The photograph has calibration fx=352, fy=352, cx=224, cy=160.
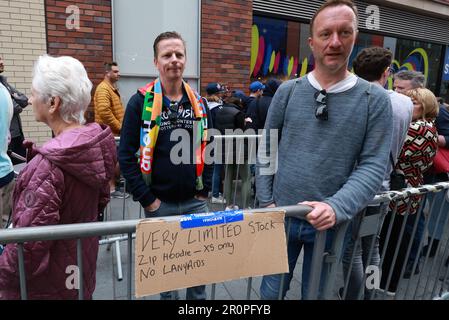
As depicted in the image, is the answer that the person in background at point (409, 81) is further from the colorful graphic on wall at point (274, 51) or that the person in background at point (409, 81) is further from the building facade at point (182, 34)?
the colorful graphic on wall at point (274, 51)

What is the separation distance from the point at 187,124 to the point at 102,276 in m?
1.78

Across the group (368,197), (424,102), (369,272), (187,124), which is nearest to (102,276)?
(187,124)

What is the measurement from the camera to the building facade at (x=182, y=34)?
16.6 feet

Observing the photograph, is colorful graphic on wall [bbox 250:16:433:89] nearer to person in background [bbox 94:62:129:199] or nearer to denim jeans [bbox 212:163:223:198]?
denim jeans [bbox 212:163:223:198]

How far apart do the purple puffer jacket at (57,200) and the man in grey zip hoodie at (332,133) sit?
94cm

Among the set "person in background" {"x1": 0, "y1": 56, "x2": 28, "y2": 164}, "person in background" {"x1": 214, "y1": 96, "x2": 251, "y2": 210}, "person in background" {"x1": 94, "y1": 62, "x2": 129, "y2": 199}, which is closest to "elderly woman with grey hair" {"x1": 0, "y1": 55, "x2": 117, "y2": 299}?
"person in background" {"x1": 214, "y1": 96, "x2": 251, "y2": 210}

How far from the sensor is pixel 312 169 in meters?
1.76

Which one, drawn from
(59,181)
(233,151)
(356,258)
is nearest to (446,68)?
(233,151)

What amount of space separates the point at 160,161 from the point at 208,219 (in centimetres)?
94

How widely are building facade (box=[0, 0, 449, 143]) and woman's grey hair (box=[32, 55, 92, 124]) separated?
13.3ft

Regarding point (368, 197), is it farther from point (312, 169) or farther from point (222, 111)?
point (222, 111)

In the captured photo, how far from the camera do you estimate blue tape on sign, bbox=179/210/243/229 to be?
1.39m

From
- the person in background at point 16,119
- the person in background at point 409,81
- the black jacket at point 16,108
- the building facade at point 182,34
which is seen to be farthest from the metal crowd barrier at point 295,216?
the building facade at point 182,34

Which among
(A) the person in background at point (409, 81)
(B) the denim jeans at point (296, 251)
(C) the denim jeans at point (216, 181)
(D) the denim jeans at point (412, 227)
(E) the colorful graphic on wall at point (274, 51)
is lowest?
(C) the denim jeans at point (216, 181)
